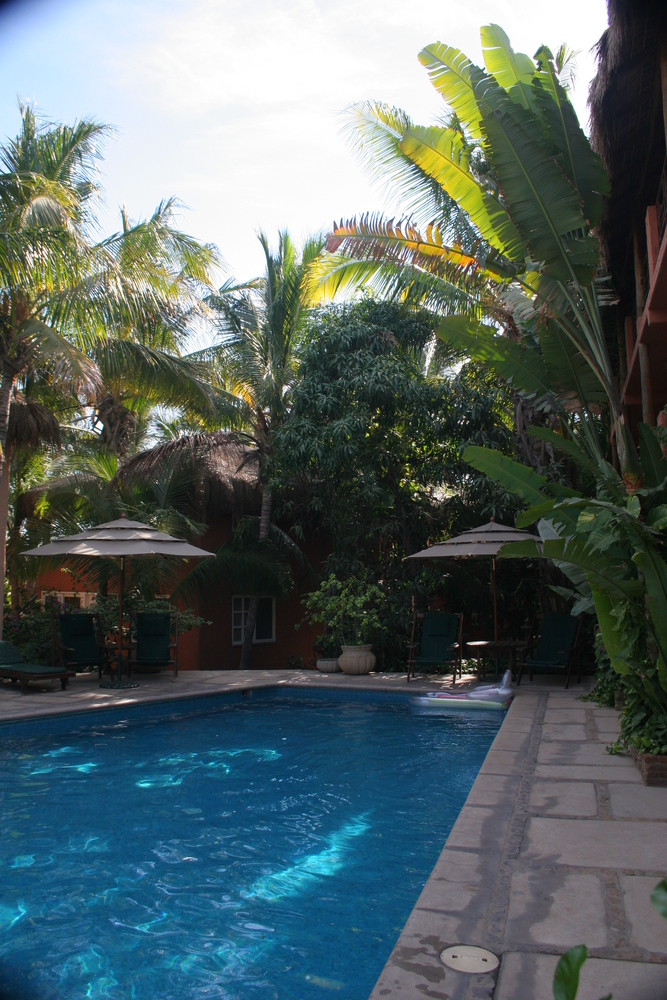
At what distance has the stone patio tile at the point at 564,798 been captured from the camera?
439 cm

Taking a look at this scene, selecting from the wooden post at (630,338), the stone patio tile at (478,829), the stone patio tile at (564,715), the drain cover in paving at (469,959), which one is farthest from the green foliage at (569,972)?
the wooden post at (630,338)

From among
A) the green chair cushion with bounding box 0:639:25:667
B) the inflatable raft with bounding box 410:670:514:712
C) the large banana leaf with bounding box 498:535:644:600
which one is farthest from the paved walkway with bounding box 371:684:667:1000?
the green chair cushion with bounding box 0:639:25:667

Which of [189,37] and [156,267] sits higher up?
[156,267]

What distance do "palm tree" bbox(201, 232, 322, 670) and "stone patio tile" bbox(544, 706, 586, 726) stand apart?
24.1 ft

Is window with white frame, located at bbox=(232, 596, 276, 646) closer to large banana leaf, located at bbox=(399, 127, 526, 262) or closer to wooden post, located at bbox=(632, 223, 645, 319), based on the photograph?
large banana leaf, located at bbox=(399, 127, 526, 262)

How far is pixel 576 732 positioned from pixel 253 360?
33.1 feet

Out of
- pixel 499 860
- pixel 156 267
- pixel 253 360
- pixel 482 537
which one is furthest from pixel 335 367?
pixel 499 860

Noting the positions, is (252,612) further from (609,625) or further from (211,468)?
(609,625)

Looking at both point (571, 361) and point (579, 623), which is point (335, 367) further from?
point (571, 361)

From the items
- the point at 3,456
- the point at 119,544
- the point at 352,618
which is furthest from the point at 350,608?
the point at 3,456

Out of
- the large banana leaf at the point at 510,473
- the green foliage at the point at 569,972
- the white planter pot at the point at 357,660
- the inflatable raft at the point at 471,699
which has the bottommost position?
the inflatable raft at the point at 471,699

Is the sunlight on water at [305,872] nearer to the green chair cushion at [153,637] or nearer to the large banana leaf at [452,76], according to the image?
the large banana leaf at [452,76]

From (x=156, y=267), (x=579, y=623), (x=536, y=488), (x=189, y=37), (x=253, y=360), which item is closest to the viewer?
(x=189, y=37)

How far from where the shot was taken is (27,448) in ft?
38.9
